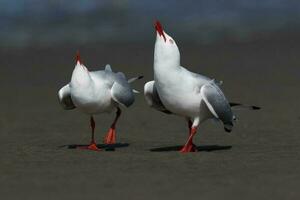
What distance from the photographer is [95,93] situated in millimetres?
11023

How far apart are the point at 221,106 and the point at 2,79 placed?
7722 mm

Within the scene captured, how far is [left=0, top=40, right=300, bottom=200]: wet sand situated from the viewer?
810 cm

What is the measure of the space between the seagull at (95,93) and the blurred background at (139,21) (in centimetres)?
770

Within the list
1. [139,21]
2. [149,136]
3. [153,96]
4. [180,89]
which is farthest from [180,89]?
[139,21]

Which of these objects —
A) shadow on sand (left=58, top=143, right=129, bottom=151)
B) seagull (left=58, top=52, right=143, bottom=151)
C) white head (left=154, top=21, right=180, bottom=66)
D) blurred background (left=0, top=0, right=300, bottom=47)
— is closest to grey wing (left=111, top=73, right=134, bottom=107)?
seagull (left=58, top=52, right=143, bottom=151)

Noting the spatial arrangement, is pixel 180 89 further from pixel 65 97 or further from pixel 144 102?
pixel 144 102

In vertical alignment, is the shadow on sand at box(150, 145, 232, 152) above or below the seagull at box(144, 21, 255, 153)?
below

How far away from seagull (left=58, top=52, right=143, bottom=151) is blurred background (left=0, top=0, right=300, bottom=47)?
7.70 meters

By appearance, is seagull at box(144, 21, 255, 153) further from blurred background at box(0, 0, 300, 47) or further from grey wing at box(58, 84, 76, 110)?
blurred background at box(0, 0, 300, 47)

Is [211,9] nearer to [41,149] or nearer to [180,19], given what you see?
[180,19]

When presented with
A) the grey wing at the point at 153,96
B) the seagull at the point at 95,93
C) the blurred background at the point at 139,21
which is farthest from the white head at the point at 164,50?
the blurred background at the point at 139,21

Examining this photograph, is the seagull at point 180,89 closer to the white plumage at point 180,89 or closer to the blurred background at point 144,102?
the white plumage at point 180,89

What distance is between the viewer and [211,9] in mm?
20812

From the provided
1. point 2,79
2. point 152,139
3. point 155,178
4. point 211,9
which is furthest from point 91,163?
point 211,9
